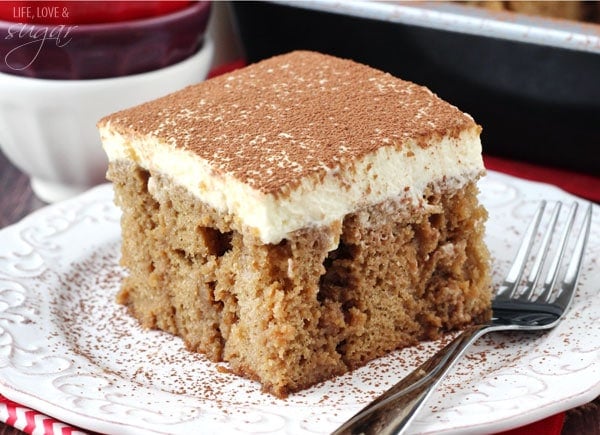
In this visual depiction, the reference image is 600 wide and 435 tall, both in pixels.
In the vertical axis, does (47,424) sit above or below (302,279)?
below

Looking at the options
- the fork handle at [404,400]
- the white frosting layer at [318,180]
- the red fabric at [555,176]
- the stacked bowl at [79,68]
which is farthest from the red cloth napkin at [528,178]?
the stacked bowl at [79,68]

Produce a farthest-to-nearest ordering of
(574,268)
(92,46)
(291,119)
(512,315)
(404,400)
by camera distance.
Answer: (92,46) → (574,268) → (512,315) → (291,119) → (404,400)

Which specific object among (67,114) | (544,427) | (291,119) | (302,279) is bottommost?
(544,427)

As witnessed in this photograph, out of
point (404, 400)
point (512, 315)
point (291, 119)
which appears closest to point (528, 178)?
point (512, 315)

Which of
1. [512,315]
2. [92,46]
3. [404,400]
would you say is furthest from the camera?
[92,46]

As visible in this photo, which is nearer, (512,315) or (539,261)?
(512,315)

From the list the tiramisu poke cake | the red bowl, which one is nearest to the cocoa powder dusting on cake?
the tiramisu poke cake

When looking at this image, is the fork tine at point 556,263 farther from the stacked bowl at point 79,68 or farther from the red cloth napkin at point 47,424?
the stacked bowl at point 79,68

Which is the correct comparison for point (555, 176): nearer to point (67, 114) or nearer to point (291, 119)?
point (291, 119)
